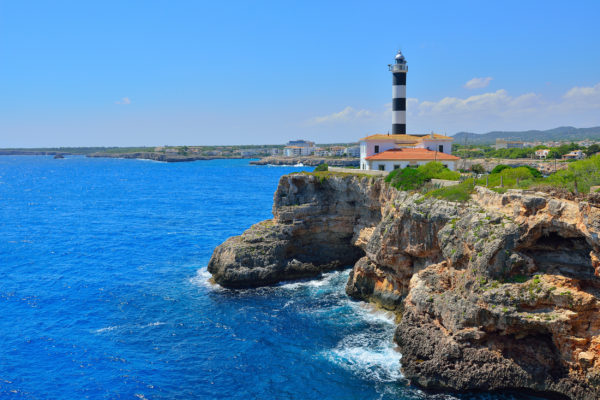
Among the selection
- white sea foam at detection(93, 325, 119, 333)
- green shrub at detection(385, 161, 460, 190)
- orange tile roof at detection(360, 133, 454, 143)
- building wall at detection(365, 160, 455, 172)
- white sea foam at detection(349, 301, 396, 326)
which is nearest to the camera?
white sea foam at detection(93, 325, 119, 333)

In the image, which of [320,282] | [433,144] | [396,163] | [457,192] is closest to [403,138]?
[433,144]

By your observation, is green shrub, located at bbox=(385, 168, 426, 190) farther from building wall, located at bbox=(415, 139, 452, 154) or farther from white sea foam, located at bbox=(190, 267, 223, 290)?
white sea foam, located at bbox=(190, 267, 223, 290)

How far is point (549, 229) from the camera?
22062 millimetres

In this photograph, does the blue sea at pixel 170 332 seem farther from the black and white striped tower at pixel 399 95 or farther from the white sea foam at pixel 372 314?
the black and white striped tower at pixel 399 95

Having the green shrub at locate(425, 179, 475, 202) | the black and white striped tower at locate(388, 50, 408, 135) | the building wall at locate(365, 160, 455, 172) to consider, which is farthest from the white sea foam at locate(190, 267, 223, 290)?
the black and white striped tower at locate(388, 50, 408, 135)

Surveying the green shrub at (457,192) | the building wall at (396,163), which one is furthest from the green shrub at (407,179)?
the building wall at (396,163)

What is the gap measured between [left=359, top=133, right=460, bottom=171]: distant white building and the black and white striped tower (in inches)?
144

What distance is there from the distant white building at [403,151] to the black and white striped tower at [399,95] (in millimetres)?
3658

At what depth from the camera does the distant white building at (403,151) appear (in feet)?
154

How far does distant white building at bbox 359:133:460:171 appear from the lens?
4681 centimetres

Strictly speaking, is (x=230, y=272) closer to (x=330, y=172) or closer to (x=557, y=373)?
(x=330, y=172)

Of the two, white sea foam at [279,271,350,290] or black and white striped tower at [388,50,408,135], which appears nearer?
white sea foam at [279,271,350,290]

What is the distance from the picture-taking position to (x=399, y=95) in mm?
58688

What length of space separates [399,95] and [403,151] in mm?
12354
